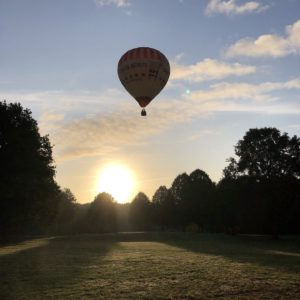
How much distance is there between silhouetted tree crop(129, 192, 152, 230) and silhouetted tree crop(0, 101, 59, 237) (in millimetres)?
76022

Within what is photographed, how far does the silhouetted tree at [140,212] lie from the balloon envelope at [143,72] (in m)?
103

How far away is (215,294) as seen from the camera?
1684 cm

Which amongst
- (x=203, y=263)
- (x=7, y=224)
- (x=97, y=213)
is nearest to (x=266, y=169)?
(x=7, y=224)

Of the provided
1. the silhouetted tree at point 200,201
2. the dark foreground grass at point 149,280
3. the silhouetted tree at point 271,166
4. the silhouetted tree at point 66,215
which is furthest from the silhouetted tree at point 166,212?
the dark foreground grass at point 149,280

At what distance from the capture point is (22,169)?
6247 centimetres

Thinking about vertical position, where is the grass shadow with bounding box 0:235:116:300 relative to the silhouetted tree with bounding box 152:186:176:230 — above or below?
below

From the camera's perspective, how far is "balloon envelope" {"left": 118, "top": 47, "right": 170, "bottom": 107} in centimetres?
4019

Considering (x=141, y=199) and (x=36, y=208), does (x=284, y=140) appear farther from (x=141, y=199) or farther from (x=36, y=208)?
(x=141, y=199)

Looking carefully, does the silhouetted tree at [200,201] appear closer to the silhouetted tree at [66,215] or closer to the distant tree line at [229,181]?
the distant tree line at [229,181]

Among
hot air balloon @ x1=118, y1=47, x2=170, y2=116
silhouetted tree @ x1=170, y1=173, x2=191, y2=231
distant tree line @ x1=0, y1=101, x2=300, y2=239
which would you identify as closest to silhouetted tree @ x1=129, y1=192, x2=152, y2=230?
silhouetted tree @ x1=170, y1=173, x2=191, y2=231

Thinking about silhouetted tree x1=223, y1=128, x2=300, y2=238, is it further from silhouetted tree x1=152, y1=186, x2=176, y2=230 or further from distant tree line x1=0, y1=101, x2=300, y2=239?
silhouetted tree x1=152, y1=186, x2=176, y2=230

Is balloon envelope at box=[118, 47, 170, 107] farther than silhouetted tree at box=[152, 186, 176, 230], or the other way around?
silhouetted tree at box=[152, 186, 176, 230]

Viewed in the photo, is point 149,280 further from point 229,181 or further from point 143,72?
point 229,181

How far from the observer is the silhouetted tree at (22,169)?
6047cm
